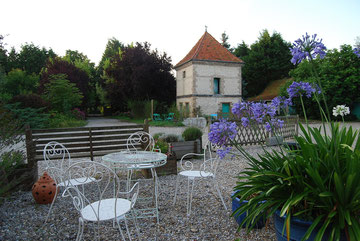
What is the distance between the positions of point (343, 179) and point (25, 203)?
14.0ft

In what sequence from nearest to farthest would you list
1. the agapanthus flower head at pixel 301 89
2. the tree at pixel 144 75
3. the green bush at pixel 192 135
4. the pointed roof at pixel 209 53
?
the agapanthus flower head at pixel 301 89, the green bush at pixel 192 135, the pointed roof at pixel 209 53, the tree at pixel 144 75

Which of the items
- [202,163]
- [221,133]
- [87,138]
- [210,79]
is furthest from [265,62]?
[221,133]

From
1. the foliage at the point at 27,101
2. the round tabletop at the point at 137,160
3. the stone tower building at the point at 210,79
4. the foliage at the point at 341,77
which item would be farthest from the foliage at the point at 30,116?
the foliage at the point at 341,77

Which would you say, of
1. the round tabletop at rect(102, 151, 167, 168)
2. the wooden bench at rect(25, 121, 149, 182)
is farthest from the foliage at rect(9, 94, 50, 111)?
the round tabletop at rect(102, 151, 167, 168)

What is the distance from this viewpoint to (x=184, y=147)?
664 centimetres

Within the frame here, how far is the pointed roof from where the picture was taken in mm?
21984

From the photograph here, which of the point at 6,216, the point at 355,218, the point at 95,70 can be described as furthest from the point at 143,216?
the point at 95,70

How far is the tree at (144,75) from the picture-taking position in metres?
24.7

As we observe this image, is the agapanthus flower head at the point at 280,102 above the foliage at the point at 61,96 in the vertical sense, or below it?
below

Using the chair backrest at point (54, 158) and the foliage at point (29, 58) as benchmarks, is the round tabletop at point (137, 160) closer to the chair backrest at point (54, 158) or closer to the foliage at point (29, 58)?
the chair backrest at point (54, 158)

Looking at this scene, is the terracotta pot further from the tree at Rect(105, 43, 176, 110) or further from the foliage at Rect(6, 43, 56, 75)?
the foliage at Rect(6, 43, 56, 75)

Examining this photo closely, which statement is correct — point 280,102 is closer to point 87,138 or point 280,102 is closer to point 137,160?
point 137,160

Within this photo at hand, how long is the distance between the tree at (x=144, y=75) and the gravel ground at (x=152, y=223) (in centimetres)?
2139

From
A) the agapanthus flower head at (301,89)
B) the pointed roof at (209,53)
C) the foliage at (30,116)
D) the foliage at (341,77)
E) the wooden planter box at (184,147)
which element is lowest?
the wooden planter box at (184,147)
